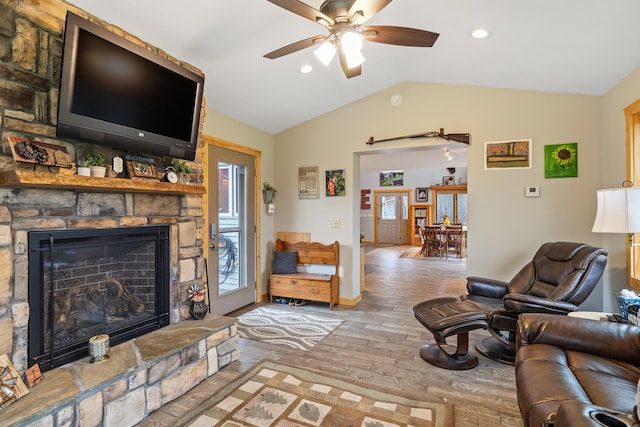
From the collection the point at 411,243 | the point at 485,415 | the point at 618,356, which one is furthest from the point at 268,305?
the point at 411,243

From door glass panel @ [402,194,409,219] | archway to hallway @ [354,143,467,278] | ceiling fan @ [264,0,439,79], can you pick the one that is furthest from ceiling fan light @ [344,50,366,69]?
door glass panel @ [402,194,409,219]

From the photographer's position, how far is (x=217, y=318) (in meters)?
2.81

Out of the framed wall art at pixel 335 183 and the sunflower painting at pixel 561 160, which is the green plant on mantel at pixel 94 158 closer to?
the framed wall art at pixel 335 183

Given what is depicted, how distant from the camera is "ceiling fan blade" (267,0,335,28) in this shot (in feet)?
5.59

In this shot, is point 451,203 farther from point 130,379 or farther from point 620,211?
point 130,379

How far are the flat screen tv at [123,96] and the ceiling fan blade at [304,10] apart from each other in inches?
40.9

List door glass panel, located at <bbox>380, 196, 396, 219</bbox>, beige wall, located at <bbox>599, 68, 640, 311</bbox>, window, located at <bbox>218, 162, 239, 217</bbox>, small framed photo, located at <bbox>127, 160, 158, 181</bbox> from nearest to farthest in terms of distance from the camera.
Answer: small framed photo, located at <bbox>127, 160, 158, 181</bbox> < beige wall, located at <bbox>599, 68, 640, 311</bbox> < window, located at <bbox>218, 162, 239, 217</bbox> < door glass panel, located at <bbox>380, 196, 396, 219</bbox>

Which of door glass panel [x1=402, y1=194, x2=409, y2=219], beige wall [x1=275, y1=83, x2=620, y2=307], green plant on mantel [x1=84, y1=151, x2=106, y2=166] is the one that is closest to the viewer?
green plant on mantel [x1=84, y1=151, x2=106, y2=166]

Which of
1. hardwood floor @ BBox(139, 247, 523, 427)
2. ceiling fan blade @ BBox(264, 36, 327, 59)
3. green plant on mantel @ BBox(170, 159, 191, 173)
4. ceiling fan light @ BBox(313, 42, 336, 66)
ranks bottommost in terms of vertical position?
hardwood floor @ BBox(139, 247, 523, 427)

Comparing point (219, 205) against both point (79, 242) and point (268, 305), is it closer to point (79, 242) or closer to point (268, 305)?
point (268, 305)

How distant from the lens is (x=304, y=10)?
1784mm

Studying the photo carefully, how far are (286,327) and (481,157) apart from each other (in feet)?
9.71

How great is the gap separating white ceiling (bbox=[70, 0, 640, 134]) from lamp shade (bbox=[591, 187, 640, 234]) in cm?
111

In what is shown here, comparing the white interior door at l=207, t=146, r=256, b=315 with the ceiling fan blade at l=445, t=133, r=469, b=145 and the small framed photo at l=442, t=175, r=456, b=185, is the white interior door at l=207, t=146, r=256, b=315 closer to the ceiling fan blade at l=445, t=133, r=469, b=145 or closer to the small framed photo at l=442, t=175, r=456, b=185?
the ceiling fan blade at l=445, t=133, r=469, b=145
